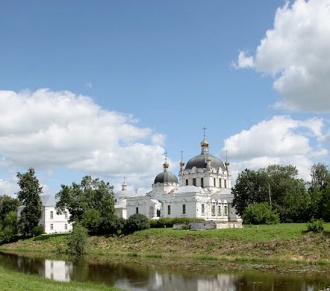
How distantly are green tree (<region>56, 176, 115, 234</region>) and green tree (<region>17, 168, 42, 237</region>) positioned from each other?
3.14 meters

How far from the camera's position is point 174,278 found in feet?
102

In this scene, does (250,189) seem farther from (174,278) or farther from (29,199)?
(174,278)

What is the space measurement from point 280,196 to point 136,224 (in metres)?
21.7

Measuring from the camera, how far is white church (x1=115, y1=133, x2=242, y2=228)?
71438mm

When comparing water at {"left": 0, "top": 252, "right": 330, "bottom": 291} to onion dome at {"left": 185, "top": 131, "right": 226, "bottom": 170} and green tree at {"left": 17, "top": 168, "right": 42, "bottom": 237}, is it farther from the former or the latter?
onion dome at {"left": 185, "top": 131, "right": 226, "bottom": 170}

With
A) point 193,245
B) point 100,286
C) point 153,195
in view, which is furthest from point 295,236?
point 153,195

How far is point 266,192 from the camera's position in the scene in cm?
6506

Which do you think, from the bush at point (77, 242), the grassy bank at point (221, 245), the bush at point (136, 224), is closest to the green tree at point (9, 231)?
the grassy bank at point (221, 245)

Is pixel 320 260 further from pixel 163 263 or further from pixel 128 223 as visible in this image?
pixel 128 223

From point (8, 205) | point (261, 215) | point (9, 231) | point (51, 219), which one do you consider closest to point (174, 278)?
point (261, 215)

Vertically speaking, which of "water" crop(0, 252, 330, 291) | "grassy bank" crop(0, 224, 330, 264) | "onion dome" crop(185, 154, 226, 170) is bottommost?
"water" crop(0, 252, 330, 291)

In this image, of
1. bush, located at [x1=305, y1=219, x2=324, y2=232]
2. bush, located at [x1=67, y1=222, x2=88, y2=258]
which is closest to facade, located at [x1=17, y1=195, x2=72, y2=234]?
bush, located at [x1=67, y1=222, x2=88, y2=258]

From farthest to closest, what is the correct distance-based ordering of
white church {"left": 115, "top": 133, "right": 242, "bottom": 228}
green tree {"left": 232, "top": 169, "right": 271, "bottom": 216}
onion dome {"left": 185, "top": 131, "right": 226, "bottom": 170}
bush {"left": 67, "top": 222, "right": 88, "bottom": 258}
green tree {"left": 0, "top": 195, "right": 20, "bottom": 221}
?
green tree {"left": 0, "top": 195, "right": 20, "bottom": 221} → onion dome {"left": 185, "top": 131, "right": 226, "bottom": 170} → white church {"left": 115, "top": 133, "right": 242, "bottom": 228} → green tree {"left": 232, "top": 169, "right": 271, "bottom": 216} → bush {"left": 67, "top": 222, "right": 88, "bottom": 258}

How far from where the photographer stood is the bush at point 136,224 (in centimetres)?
5638
